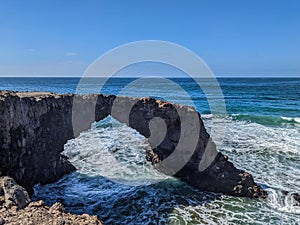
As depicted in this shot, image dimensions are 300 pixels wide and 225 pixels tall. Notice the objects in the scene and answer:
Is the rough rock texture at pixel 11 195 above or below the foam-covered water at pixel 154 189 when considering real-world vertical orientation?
above

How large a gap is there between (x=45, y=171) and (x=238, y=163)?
409 inches

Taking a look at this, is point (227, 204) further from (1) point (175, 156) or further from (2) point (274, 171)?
(2) point (274, 171)

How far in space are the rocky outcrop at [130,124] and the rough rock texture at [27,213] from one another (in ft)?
13.1

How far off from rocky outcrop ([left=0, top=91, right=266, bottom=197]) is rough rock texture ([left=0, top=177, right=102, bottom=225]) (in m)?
3.99

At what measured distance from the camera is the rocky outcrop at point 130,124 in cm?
1099

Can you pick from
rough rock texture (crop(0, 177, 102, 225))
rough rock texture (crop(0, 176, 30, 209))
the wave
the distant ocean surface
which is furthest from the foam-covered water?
the wave

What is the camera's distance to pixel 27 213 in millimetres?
5449

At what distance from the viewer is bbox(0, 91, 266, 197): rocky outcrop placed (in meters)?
11.0

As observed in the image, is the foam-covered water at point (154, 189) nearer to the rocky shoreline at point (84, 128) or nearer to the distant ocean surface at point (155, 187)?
the distant ocean surface at point (155, 187)

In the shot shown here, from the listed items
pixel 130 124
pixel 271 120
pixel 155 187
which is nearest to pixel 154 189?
pixel 155 187

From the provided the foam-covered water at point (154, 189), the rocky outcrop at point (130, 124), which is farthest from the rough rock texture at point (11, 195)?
the foam-covered water at point (154, 189)

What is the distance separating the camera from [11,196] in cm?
639

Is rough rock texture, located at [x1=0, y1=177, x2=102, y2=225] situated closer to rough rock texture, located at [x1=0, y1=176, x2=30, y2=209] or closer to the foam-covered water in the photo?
rough rock texture, located at [x1=0, y1=176, x2=30, y2=209]

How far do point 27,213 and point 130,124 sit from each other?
9534 mm
